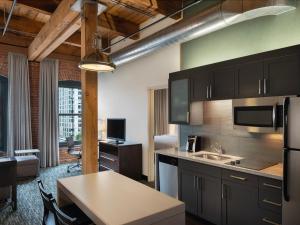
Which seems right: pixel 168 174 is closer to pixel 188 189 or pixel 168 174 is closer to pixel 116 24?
pixel 188 189

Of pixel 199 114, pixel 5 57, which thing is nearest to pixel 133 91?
pixel 199 114

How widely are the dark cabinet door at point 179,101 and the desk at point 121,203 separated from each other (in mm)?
1802

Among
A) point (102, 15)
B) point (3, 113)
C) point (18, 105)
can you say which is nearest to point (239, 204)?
point (102, 15)

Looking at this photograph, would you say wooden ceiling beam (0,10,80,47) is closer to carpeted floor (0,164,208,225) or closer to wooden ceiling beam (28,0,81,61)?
wooden ceiling beam (28,0,81,61)

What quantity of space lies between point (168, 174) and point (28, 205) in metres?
2.43

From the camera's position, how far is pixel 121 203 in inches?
72.3

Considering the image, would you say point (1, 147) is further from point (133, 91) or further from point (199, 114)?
point (199, 114)

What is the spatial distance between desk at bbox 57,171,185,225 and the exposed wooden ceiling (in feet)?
8.58

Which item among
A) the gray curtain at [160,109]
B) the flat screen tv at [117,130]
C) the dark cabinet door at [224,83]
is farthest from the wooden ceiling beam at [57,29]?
the gray curtain at [160,109]

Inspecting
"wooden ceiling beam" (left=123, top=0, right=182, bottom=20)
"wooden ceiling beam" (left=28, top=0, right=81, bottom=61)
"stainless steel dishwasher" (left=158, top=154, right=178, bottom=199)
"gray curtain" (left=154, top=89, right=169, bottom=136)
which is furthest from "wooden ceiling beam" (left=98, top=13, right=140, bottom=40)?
"gray curtain" (left=154, top=89, right=169, bottom=136)

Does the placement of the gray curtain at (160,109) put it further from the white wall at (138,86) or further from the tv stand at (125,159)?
the tv stand at (125,159)

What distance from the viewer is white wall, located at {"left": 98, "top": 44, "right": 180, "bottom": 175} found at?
4.69 metres

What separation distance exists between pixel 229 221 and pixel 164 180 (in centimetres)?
130

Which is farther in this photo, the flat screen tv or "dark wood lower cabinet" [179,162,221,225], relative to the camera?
the flat screen tv
